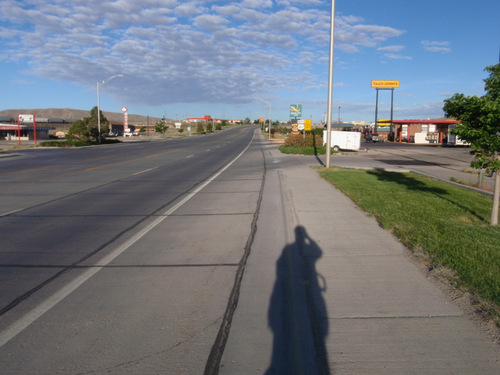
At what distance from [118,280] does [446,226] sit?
5869 millimetres

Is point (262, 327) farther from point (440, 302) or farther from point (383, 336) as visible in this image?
point (440, 302)

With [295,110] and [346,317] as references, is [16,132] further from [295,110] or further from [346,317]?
[346,317]

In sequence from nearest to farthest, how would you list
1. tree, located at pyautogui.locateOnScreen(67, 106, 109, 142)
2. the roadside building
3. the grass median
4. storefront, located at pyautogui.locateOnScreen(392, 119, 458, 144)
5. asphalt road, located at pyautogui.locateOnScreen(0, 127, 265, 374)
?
asphalt road, located at pyautogui.locateOnScreen(0, 127, 265, 374) < the grass median < tree, located at pyautogui.locateOnScreen(67, 106, 109, 142) < the roadside building < storefront, located at pyautogui.locateOnScreen(392, 119, 458, 144)

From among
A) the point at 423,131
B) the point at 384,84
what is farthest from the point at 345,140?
the point at 384,84

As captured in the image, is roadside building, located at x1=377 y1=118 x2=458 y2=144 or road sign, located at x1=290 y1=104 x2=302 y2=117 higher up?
road sign, located at x1=290 y1=104 x2=302 y2=117

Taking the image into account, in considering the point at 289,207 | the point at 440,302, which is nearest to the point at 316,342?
the point at 440,302

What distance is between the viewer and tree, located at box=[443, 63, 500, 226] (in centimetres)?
782

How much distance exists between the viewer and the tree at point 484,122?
7.82m

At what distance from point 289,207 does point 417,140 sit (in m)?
58.4

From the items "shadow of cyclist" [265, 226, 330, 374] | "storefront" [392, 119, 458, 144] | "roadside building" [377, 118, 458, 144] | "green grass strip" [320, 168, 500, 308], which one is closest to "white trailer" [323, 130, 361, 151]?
"roadside building" [377, 118, 458, 144]

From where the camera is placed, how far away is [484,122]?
7.89m

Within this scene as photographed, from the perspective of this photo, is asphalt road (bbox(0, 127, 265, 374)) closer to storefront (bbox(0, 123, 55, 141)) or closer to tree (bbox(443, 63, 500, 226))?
tree (bbox(443, 63, 500, 226))

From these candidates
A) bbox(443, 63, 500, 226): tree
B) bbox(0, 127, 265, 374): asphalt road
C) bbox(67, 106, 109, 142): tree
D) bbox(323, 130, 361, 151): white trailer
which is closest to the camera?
bbox(0, 127, 265, 374): asphalt road

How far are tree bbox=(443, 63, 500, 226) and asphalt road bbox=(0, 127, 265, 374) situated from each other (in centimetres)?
446
